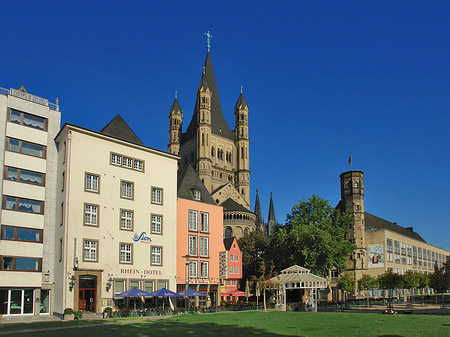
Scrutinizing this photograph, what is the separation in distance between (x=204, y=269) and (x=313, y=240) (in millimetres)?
18285

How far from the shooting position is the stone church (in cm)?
12769

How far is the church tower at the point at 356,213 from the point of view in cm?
9031

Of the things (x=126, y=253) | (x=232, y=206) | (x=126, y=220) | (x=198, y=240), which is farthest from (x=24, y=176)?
(x=232, y=206)

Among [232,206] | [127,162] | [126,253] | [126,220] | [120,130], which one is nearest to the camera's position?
[126,253]

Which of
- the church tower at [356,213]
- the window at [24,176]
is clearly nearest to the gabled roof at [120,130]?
the window at [24,176]

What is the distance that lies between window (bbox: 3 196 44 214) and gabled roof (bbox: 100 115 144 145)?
9.77 meters

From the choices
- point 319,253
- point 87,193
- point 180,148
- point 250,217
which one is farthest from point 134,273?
point 180,148

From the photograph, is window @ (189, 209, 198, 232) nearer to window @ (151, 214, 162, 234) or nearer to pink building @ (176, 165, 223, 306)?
pink building @ (176, 165, 223, 306)

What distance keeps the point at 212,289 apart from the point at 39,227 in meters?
21.7

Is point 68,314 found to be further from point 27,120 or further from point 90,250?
point 27,120

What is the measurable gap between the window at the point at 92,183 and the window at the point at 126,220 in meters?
3.48

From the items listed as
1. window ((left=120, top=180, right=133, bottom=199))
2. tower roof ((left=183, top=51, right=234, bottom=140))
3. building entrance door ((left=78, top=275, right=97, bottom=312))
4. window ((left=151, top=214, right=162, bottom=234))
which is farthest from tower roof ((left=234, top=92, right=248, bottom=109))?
building entrance door ((left=78, top=275, right=97, bottom=312))

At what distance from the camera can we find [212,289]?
56562mm

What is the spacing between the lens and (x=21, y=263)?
43.0m
